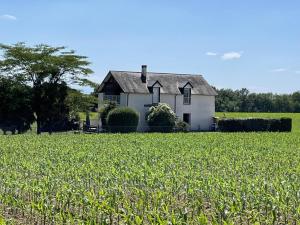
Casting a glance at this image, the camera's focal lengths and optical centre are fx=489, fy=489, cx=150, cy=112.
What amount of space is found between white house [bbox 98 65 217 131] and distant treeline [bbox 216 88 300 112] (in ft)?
218

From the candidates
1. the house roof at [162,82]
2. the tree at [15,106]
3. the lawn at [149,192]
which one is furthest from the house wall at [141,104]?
the lawn at [149,192]

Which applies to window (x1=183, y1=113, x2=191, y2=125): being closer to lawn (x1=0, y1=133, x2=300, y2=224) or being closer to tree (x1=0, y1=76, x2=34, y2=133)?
tree (x1=0, y1=76, x2=34, y2=133)

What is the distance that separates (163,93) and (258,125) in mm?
11391

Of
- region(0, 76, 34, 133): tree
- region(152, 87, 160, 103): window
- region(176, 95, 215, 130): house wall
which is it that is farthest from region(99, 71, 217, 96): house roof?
region(0, 76, 34, 133): tree

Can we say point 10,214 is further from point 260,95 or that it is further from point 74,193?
point 260,95

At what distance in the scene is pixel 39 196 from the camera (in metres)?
11.0

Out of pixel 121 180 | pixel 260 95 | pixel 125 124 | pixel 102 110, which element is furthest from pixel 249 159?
pixel 260 95

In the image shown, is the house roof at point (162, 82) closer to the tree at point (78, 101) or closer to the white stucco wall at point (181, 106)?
the white stucco wall at point (181, 106)

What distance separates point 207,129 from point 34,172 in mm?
44662

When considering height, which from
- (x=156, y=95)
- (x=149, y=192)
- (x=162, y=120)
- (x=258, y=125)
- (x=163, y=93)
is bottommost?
(x=149, y=192)

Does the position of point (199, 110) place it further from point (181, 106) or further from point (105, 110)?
point (105, 110)

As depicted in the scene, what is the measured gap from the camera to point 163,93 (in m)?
55.7

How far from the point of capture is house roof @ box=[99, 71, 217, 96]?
5425 cm

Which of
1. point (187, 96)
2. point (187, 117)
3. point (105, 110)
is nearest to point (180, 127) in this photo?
point (187, 117)
